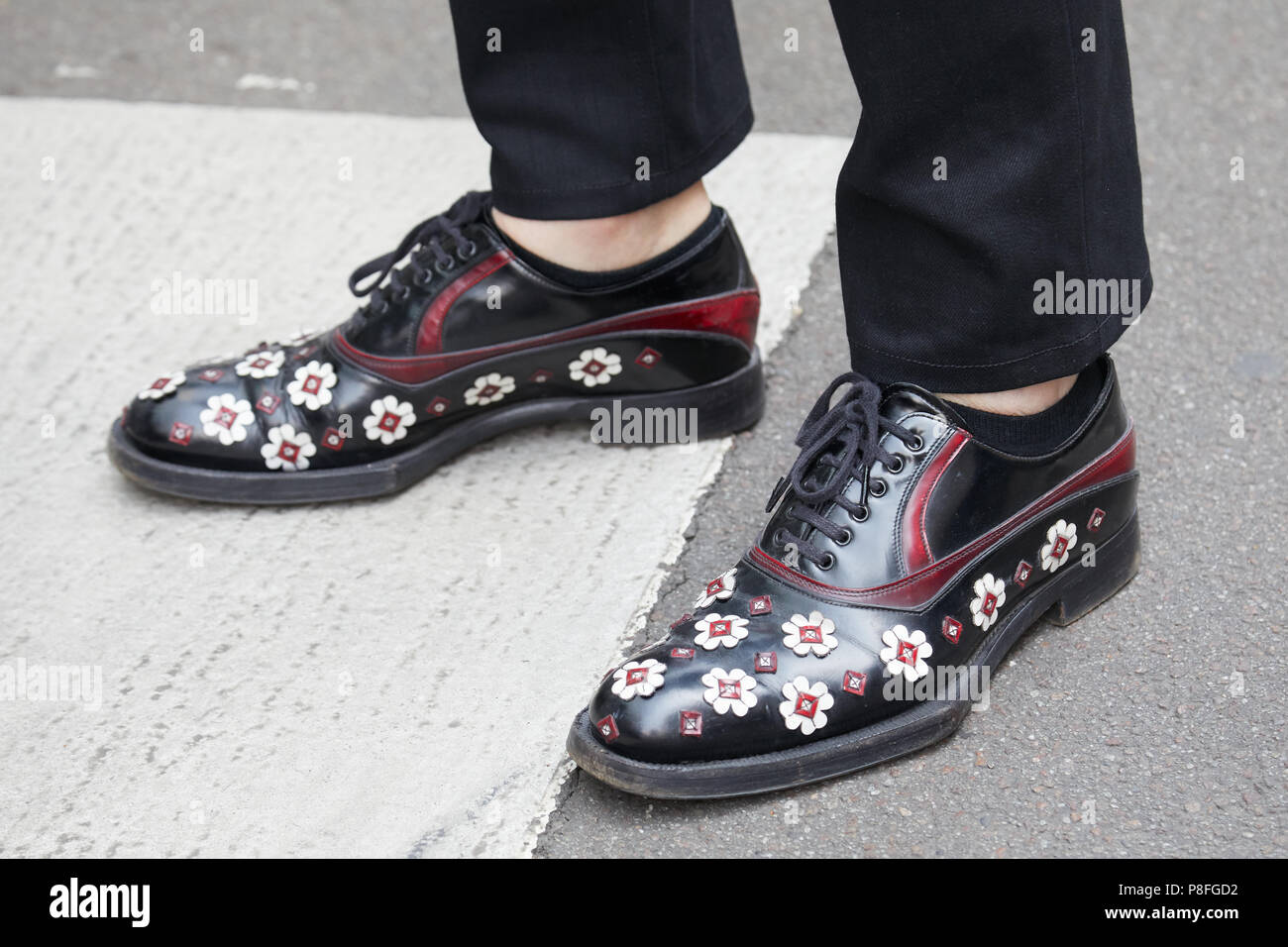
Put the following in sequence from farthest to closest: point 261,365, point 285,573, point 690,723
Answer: point 261,365
point 285,573
point 690,723

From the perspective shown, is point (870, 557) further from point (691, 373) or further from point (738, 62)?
point (738, 62)

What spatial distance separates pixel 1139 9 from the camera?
9.00 feet

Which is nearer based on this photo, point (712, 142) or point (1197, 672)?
point (1197, 672)

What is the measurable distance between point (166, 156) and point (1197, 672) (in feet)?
6.03

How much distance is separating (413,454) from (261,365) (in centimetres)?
21

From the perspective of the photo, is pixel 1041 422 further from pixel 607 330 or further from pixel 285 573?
pixel 285 573

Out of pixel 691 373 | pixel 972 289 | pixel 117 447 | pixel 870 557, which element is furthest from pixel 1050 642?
pixel 117 447

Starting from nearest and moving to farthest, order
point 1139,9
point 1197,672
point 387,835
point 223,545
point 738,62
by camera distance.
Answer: point 387,835 < point 1197,672 < point 223,545 < point 738,62 < point 1139,9

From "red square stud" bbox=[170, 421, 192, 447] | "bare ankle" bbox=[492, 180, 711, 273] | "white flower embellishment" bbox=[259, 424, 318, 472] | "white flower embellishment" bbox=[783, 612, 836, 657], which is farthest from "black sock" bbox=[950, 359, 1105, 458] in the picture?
"red square stud" bbox=[170, 421, 192, 447]

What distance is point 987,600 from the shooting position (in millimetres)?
1252

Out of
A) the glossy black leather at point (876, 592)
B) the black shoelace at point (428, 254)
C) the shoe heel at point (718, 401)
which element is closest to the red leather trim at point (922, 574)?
the glossy black leather at point (876, 592)

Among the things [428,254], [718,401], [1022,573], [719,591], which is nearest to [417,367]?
[428,254]

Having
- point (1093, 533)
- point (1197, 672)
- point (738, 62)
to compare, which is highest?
point (738, 62)

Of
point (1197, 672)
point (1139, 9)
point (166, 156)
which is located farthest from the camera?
point (1139, 9)
